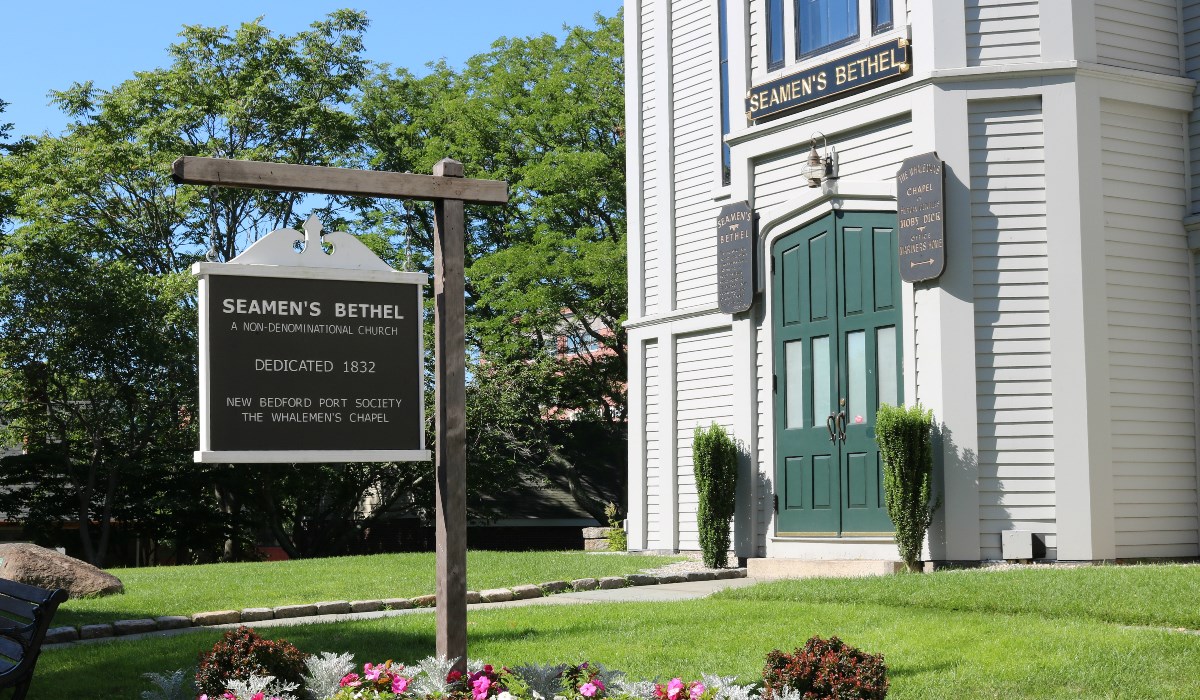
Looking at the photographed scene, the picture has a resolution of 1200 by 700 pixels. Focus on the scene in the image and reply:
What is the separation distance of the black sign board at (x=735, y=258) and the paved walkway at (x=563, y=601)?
3.36 metres

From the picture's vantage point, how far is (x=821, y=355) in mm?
13500

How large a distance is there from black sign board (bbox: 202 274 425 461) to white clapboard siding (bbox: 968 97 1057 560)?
750cm

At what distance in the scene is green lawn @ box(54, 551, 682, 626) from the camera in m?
11.3

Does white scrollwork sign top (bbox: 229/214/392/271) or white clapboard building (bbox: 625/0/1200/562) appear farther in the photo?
white clapboard building (bbox: 625/0/1200/562)

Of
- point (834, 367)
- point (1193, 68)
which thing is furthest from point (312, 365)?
point (1193, 68)

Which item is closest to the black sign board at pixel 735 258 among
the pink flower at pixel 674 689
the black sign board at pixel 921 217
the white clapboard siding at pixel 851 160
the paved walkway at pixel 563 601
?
the white clapboard siding at pixel 851 160

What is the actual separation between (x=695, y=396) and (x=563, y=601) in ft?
20.2

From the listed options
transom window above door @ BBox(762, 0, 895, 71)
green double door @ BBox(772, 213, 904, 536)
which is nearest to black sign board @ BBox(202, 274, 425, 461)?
green double door @ BBox(772, 213, 904, 536)

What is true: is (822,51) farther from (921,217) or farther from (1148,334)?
(1148,334)

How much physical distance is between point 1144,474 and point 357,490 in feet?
65.3

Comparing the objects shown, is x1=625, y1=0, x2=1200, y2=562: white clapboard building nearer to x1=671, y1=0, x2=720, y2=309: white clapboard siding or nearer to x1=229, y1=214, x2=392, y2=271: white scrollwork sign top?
x1=671, y1=0, x2=720, y2=309: white clapboard siding

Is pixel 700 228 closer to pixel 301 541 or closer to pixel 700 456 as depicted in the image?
pixel 700 456

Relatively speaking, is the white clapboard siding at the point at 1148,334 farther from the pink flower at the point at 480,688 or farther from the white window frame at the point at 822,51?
the pink flower at the point at 480,688

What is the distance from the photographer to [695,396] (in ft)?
55.3
